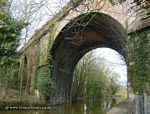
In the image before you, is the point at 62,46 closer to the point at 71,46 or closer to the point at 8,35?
the point at 71,46

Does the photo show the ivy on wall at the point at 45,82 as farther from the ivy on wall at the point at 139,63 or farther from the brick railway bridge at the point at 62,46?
the ivy on wall at the point at 139,63

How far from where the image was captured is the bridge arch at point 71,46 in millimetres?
21125

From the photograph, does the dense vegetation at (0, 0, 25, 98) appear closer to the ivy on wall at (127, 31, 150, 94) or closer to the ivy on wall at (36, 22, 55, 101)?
the ivy on wall at (36, 22, 55, 101)

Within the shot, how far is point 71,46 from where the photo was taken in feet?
85.4

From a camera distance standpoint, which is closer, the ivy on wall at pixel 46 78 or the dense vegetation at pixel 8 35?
the dense vegetation at pixel 8 35

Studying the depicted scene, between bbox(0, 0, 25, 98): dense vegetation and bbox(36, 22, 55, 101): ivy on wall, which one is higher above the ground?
bbox(0, 0, 25, 98): dense vegetation

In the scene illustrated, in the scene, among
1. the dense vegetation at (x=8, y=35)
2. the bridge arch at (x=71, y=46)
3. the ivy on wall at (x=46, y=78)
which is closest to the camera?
the dense vegetation at (x=8, y=35)

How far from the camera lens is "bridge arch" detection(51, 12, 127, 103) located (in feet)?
69.3

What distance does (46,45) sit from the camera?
23500 mm

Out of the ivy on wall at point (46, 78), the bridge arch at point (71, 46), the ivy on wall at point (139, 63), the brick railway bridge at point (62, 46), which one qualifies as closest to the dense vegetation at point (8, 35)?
the brick railway bridge at point (62, 46)

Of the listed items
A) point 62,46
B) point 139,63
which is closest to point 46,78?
point 62,46

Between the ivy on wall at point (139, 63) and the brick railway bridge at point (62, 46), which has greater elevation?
the brick railway bridge at point (62, 46)

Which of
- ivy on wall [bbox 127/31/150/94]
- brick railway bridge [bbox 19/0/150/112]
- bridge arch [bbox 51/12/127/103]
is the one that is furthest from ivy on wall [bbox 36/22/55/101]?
ivy on wall [bbox 127/31/150/94]

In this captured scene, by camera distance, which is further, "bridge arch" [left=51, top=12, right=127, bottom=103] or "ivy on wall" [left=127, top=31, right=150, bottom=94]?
"bridge arch" [left=51, top=12, right=127, bottom=103]
